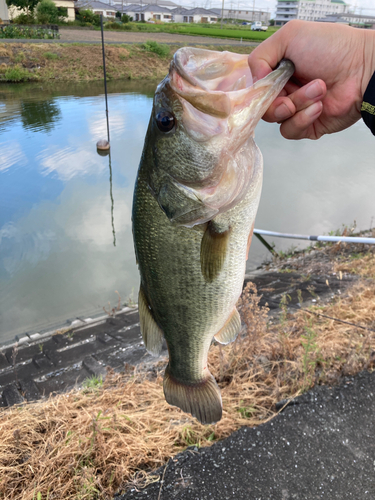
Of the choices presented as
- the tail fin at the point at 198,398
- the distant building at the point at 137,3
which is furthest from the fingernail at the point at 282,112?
the distant building at the point at 137,3

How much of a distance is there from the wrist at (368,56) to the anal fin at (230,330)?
45.0 inches

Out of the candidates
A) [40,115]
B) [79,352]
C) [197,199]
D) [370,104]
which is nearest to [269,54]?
[370,104]

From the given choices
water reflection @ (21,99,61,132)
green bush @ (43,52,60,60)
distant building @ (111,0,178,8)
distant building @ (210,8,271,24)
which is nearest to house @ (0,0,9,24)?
green bush @ (43,52,60,60)

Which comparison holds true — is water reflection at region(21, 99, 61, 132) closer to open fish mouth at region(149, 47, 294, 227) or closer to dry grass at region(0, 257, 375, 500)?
dry grass at region(0, 257, 375, 500)

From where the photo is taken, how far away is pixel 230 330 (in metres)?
1.51

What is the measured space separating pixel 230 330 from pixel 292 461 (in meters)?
1.19

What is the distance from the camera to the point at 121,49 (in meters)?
24.1

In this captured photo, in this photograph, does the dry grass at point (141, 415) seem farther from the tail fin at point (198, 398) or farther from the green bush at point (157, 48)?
the green bush at point (157, 48)

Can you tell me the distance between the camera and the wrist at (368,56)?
4.66 feet

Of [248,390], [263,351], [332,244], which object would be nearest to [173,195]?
[248,390]

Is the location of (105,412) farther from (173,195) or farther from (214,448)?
(173,195)

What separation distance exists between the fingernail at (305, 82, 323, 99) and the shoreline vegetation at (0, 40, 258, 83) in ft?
72.1

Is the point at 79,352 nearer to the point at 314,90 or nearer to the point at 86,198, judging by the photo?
the point at 314,90

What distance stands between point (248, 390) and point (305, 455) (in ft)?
2.08
